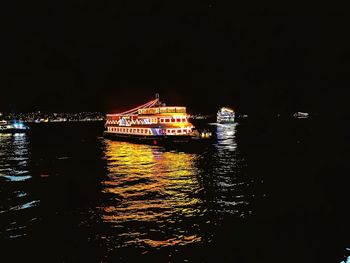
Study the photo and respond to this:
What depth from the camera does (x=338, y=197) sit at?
29156 mm

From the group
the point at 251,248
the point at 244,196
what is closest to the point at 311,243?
the point at 251,248

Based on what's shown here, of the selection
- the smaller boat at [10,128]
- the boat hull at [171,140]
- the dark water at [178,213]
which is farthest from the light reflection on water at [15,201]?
the smaller boat at [10,128]

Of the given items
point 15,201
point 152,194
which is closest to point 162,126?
point 152,194

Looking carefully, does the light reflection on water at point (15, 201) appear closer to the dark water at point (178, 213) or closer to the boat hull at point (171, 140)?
the dark water at point (178, 213)

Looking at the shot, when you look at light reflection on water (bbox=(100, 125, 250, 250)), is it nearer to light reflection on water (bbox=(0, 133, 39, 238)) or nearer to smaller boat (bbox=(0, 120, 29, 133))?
light reflection on water (bbox=(0, 133, 39, 238))

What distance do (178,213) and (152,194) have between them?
6.11 m

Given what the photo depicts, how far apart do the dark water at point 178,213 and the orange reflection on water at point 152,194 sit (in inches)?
3.6

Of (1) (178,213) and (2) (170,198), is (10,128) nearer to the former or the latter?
(2) (170,198)

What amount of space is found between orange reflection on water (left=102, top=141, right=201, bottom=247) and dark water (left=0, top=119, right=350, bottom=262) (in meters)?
0.09

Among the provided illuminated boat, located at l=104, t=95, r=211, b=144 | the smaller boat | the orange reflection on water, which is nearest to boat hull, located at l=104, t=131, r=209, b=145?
illuminated boat, located at l=104, t=95, r=211, b=144

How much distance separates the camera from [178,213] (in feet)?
81.0

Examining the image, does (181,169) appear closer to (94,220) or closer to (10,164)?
(94,220)

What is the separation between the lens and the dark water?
18656 mm

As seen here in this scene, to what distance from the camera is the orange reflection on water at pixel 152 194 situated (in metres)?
22.6
